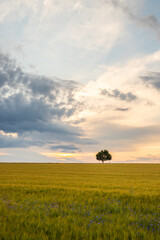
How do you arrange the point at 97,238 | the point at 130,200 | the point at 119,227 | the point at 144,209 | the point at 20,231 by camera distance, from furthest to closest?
1. the point at 130,200
2. the point at 144,209
3. the point at 119,227
4. the point at 20,231
5. the point at 97,238

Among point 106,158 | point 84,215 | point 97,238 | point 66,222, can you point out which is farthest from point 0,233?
point 106,158

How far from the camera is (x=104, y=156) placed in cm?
13712

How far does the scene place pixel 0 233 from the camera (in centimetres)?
534

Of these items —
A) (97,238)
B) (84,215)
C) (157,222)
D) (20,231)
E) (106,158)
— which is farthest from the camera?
(106,158)

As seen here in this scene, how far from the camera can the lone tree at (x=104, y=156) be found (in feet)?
449

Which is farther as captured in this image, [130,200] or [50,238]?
[130,200]

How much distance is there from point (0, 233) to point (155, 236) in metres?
4.32

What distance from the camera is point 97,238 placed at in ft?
17.1

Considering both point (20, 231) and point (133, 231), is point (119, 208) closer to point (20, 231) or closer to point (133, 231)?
point (133, 231)

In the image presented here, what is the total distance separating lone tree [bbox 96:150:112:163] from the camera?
449 ft

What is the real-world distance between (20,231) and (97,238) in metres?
2.17

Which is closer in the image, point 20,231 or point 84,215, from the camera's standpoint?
point 20,231

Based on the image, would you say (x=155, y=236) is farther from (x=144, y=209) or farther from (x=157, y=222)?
(x=144, y=209)

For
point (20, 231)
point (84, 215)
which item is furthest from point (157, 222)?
point (20, 231)
